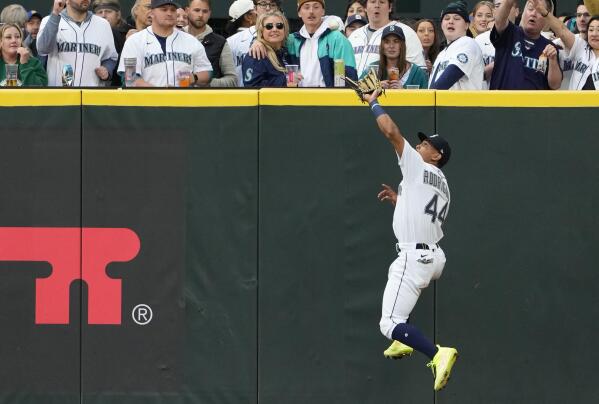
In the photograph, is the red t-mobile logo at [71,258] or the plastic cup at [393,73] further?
the plastic cup at [393,73]

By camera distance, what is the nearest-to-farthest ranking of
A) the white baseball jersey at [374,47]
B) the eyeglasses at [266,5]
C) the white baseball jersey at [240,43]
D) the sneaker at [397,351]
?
1. the sneaker at [397,351]
2. the white baseball jersey at [374,47]
3. the white baseball jersey at [240,43]
4. the eyeglasses at [266,5]

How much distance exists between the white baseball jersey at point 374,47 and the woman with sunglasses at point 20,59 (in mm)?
2760

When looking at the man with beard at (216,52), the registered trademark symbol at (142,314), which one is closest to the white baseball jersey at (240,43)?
the man with beard at (216,52)

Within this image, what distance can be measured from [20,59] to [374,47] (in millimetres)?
3076

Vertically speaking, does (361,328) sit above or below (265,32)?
below

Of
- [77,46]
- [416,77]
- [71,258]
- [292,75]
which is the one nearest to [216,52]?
[292,75]

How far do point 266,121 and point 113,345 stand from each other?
7.22 feet

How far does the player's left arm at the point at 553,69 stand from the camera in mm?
11641

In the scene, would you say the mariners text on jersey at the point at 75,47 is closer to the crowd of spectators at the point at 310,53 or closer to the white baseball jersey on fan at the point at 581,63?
the crowd of spectators at the point at 310,53

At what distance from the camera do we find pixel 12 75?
38.4ft

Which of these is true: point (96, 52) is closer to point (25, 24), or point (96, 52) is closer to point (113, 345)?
point (25, 24)

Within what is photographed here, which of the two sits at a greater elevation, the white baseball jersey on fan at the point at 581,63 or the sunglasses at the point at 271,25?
the sunglasses at the point at 271,25

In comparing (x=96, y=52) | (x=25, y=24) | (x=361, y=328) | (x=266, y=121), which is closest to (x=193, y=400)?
(x=361, y=328)

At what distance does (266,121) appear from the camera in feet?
36.8
